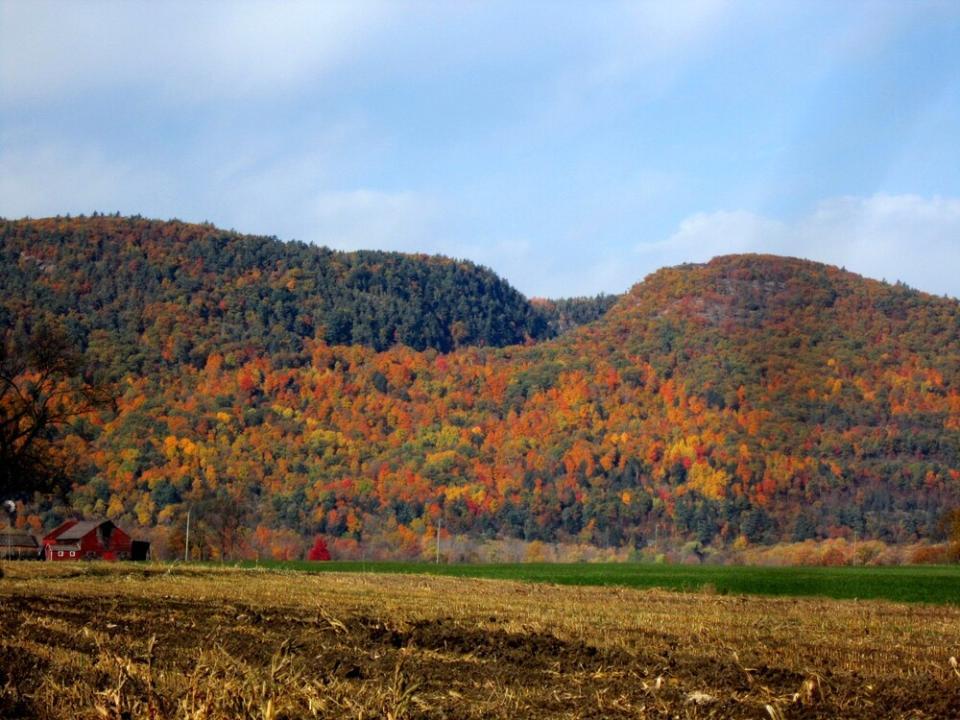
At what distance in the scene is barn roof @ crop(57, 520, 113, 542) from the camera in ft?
227

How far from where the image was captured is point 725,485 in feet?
247

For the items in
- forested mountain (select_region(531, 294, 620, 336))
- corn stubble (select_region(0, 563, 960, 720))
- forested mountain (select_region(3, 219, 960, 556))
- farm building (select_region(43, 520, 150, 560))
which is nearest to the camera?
corn stubble (select_region(0, 563, 960, 720))

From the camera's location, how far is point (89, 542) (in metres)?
69.2

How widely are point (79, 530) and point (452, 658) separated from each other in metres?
62.3

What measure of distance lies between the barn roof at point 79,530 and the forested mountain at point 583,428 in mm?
10254

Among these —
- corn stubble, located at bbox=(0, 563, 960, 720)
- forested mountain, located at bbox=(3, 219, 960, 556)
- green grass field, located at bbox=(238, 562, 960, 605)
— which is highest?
forested mountain, located at bbox=(3, 219, 960, 556)

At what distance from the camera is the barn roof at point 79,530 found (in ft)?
227

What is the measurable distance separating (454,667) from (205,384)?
95723 mm

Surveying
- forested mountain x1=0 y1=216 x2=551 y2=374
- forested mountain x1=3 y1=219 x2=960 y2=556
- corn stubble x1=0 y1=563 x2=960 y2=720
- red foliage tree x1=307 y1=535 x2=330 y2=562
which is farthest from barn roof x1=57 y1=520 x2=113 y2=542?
corn stubble x1=0 y1=563 x2=960 y2=720

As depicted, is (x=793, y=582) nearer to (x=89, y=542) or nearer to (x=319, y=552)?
(x=89, y=542)

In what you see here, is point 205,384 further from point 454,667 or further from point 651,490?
point 454,667

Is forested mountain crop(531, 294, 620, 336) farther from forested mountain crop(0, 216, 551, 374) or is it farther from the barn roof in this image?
the barn roof

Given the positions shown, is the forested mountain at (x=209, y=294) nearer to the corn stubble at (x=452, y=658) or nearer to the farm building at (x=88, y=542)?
the farm building at (x=88, y=542)

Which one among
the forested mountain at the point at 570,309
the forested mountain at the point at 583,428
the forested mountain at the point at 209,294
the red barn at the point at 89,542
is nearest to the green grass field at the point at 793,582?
the red barn at the point at 89,542
